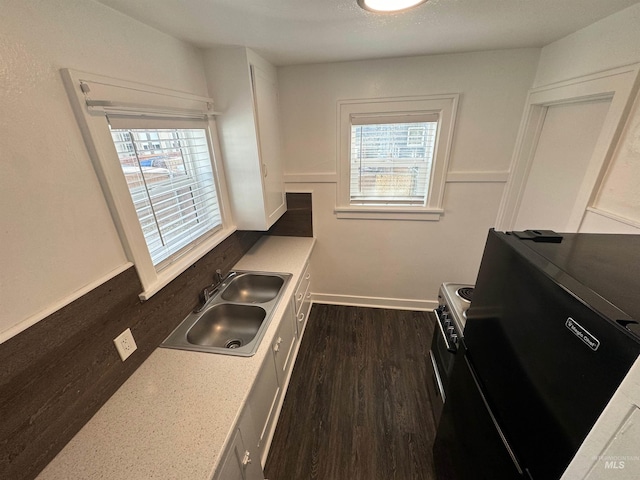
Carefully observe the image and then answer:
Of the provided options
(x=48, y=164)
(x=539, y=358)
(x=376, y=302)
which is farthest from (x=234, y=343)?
(x=376, y=302)

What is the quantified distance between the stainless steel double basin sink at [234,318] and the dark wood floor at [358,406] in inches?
27.6

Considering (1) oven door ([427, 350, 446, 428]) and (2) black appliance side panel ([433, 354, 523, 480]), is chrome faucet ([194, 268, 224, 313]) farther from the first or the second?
(1) oven door ([427, 350, 446, 428])

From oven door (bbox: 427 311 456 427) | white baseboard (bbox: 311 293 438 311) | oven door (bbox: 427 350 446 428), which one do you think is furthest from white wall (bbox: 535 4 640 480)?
white baseboard (bbox: 311 293 438 311)

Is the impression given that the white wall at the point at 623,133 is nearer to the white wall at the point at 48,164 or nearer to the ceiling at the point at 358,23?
the ceiling at the point at 358,23

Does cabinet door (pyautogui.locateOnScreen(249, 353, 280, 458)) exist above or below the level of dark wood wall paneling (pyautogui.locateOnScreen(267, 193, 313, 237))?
below

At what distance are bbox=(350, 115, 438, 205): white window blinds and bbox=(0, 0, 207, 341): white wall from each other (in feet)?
5.59

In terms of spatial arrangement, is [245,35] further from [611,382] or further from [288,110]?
[611,382]

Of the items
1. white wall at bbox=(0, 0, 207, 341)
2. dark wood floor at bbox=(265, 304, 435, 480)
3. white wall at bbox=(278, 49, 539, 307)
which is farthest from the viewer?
white wall at bbox=(278, 49, 539, 307)

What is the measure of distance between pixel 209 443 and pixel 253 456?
0.45m

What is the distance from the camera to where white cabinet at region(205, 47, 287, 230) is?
1.58m

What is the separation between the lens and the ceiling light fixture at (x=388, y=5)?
39.6 inches

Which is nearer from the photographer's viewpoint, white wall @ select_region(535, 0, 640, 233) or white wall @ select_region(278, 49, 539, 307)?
white wall @ select_region(535, 0, 640, 233)

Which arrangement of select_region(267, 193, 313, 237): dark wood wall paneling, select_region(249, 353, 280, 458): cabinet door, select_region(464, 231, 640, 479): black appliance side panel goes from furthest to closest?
select_region(267, 193, 313, 237): dark wood wall paneling
select_region(249, 353, 280, 458): cabinet door
select_region(464, 231, 640, 479): black appliance side panel

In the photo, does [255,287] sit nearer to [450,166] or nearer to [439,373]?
[439,373]
